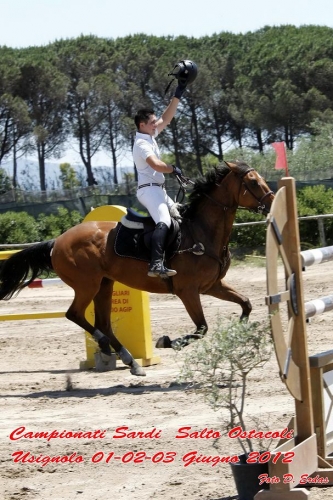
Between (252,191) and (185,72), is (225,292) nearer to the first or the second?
(252,191)

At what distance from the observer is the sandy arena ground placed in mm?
4845

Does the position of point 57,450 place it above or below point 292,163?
below

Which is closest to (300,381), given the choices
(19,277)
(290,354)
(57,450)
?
(290,354)

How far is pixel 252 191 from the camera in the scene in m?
8.23

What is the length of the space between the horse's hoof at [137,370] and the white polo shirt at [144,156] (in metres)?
1.77

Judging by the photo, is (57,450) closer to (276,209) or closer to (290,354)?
(290,354)

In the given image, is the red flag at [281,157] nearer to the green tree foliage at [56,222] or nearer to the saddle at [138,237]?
the saddle at [138,237]

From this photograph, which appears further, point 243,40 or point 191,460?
point 243,40

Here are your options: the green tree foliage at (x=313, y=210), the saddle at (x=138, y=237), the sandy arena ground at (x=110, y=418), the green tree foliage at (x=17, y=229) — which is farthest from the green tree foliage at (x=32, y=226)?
the saddle at (x=138, y=237)

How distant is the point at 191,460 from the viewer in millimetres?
5133

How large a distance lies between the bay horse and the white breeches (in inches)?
13.7

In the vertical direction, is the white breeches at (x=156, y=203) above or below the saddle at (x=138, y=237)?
above

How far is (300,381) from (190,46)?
47964 millimetres

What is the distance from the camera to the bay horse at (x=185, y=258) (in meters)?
8.34
